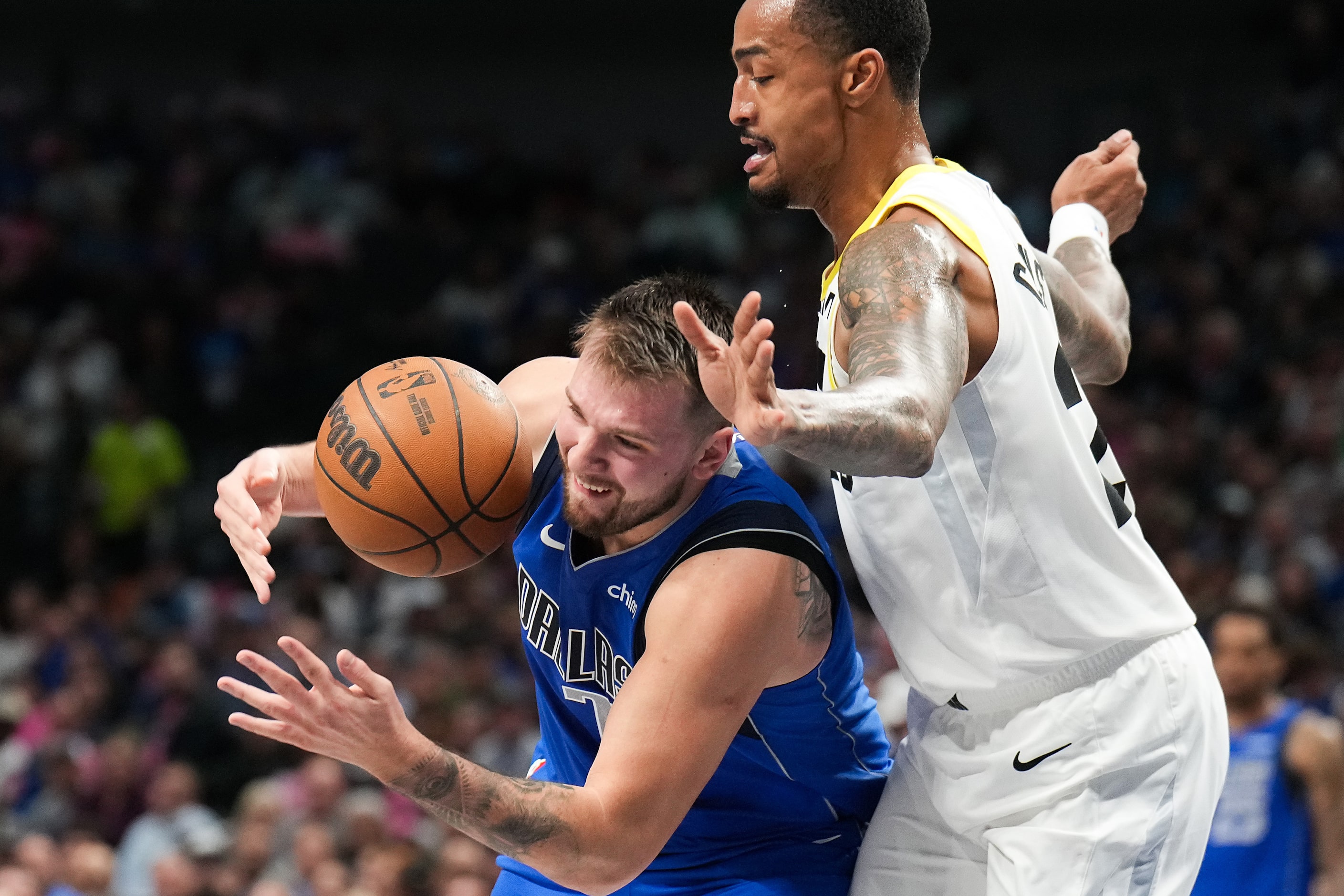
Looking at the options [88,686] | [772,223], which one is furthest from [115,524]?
[772,223]

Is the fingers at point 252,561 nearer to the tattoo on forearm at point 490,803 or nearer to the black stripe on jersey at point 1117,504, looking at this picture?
the tattoo on forearm at point 490,803

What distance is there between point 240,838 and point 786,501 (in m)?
5.74

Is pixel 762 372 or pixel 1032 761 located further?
pixel 1032 761

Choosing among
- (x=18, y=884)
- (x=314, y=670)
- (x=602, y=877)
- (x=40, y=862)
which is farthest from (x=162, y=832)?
(x=314, y=670)

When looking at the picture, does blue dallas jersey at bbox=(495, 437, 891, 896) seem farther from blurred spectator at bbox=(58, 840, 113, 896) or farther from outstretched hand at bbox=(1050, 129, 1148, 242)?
blurred spectator at bbox=(58, 840, 113, 896)

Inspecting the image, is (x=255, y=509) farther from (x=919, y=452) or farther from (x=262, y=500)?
(x=919, y=452)

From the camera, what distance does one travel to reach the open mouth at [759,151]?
305cm

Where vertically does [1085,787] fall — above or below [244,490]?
below

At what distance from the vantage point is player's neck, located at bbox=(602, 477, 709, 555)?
10.2 feet

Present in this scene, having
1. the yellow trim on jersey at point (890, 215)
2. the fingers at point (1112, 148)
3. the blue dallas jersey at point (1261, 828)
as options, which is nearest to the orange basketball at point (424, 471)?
the yellow trim on jersey at point (890, 215)

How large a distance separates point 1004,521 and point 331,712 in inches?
49.0

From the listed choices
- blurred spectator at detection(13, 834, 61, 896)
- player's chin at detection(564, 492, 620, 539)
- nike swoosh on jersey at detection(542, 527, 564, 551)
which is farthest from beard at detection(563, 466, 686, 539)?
blurred spectator at detection(13, 834, 61, 896)

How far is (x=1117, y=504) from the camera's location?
3035 mm

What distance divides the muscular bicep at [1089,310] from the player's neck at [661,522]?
34.1 inches
